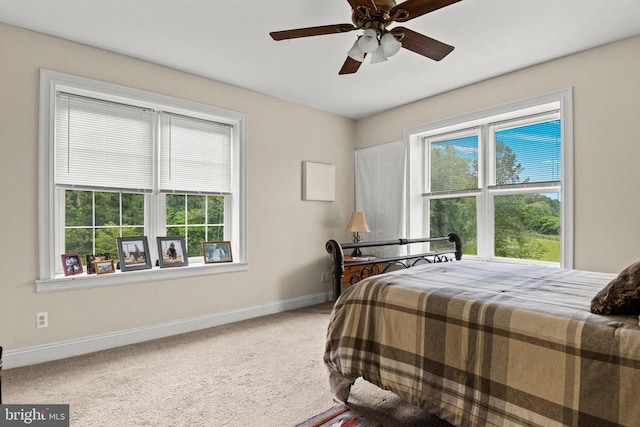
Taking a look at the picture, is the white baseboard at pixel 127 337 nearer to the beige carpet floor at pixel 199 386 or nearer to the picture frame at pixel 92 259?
the beige carpet floor at pixel 199 386

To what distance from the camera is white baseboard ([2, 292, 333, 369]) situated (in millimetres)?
2527

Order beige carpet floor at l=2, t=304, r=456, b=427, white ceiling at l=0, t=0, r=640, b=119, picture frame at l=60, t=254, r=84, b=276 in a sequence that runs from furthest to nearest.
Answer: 1. picture frame at l=60, t=254, r=84, b=276
2. white ceiling at l=0, t=0, r=640, b=119
3. beige carpet floor at l=2, t=304, r=456, b=427

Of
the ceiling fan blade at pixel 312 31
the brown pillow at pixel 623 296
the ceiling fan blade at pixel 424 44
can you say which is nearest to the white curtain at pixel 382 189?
the ceiling fan blade at pixel 424 44

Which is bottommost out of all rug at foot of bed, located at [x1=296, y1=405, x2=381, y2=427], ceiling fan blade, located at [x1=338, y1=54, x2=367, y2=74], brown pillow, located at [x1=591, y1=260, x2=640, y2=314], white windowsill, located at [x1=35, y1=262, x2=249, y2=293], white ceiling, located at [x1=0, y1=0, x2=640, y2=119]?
rug at foot of bed, located at [x1=296, y1=405, x2=381, y2=427]

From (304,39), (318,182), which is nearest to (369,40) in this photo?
(304,39)

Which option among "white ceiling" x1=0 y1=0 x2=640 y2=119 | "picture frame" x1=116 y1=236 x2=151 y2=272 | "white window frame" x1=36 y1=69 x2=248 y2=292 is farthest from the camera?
"picture frame" x1=116 y1=236 x2=151 y2=272

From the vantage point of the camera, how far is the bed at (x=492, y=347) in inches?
42.9

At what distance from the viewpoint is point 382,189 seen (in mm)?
4477

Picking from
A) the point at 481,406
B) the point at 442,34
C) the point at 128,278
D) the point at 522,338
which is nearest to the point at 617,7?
the point at 442,34

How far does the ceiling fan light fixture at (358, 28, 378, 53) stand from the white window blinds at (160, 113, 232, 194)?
86.2 inches

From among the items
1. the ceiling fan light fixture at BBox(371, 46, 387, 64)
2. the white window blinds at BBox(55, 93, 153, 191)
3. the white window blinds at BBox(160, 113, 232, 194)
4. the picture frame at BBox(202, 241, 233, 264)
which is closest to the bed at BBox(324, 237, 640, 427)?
the ceiling fan light fixture at BBox(371, 46, 387, 64)

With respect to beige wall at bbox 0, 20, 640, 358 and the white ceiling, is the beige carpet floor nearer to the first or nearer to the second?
beige wall at bbox 0, 20, 640, 358

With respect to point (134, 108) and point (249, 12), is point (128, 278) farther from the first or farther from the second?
point (249, 12)

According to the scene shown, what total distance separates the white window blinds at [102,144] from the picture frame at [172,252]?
530 millimetres
